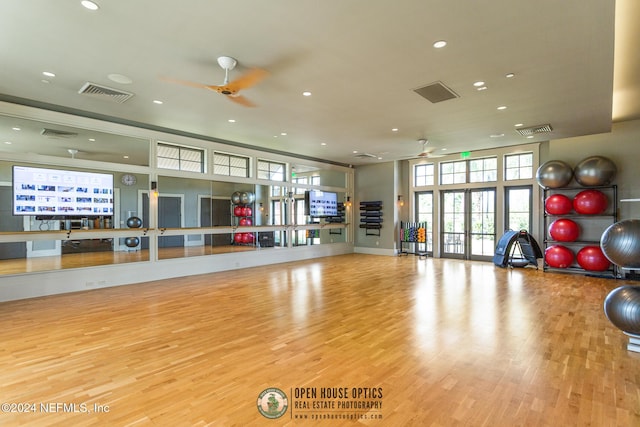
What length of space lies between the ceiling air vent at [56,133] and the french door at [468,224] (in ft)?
33.4

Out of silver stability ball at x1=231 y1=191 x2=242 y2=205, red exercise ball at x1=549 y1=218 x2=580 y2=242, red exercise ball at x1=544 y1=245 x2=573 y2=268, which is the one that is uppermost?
silver stability ball at x1=231 y1=191 x2=242 y2=205

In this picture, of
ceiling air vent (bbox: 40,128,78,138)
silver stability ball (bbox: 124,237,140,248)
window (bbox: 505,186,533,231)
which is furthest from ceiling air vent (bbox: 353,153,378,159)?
Result: ceiling air vent (bbox: 40,128,78,138)

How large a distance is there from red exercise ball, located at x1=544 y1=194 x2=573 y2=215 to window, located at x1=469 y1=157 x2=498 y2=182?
200 centimetres

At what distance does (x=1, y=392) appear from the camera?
2.52 m

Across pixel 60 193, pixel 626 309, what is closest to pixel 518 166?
pixel 626 309

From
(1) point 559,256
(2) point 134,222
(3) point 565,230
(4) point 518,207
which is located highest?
(4) point 518,207

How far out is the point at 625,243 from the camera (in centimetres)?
328

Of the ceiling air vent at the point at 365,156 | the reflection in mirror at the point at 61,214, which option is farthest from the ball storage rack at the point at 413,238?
the reflection in mirror at the point at 61,214

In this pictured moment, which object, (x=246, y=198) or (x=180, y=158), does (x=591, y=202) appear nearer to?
(x=246, y=198)

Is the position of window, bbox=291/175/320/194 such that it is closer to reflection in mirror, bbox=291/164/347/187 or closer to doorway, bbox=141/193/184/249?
reflection in mirror, bbox=291/164/347/187

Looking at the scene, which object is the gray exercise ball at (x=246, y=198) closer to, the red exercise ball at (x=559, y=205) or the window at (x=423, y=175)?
the window at (x=423, y=175)

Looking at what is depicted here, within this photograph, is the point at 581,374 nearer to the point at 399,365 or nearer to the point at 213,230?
the point at 399,365

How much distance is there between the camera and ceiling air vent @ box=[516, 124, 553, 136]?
681 cm

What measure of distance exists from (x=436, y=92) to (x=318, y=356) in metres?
4.21
